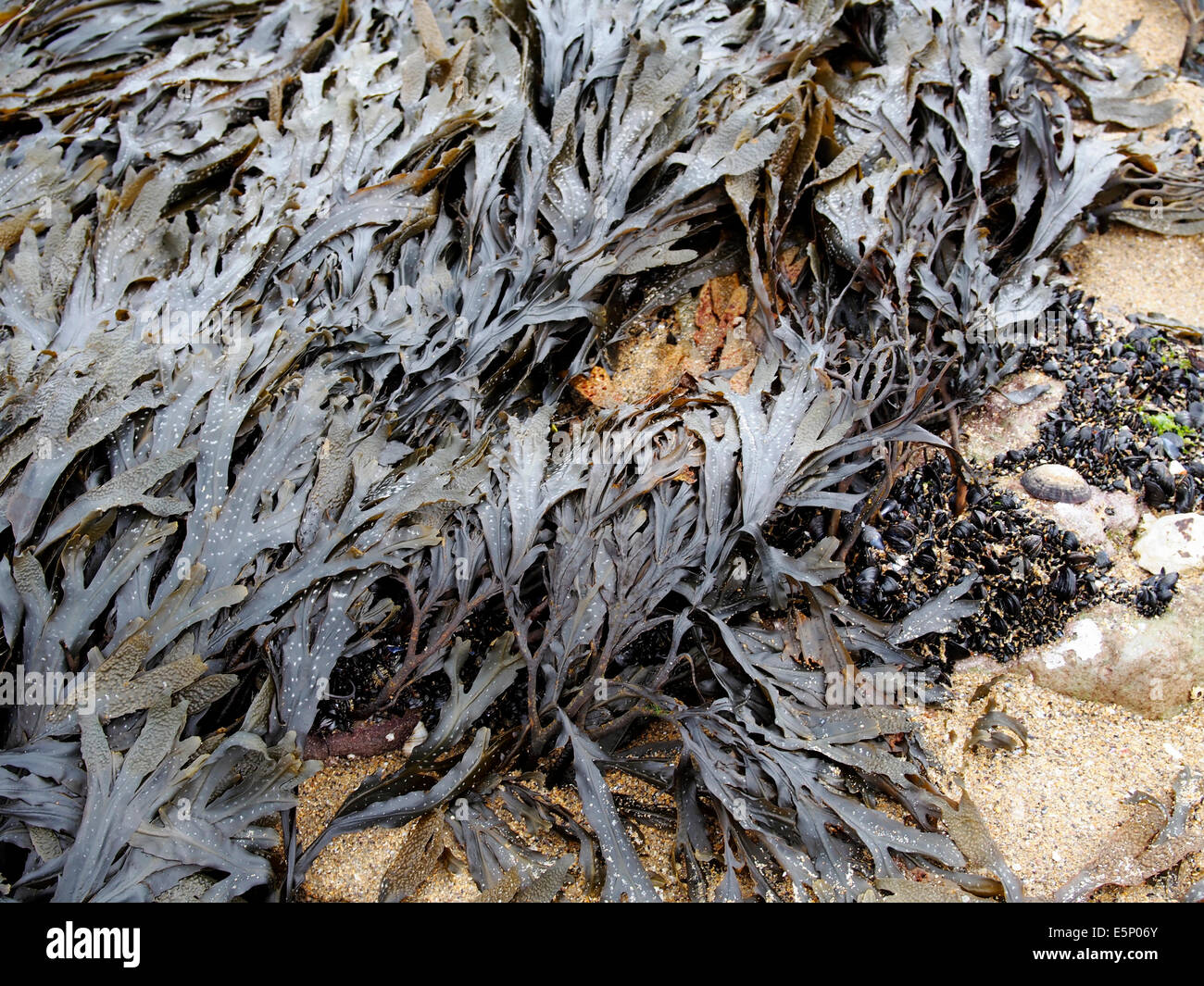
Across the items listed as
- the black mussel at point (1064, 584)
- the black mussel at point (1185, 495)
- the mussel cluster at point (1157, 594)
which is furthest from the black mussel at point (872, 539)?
the black mussel at point (1185, 495)

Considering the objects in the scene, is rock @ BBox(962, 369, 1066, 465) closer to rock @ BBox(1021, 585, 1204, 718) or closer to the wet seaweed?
the wet seaweed

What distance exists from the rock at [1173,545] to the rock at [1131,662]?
119 mm

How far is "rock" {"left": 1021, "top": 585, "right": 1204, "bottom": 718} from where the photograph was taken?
5.96 ft

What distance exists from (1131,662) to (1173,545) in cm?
33

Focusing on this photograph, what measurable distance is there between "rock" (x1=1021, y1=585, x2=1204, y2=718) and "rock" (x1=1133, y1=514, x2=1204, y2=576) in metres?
0.12

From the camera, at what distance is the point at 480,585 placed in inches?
70.1

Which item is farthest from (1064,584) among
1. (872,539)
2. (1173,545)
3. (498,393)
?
(498,393)

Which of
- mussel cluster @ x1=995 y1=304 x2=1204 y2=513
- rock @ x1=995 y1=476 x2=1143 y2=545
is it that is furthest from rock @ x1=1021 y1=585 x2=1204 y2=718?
mussel cluster @ x1=995 y1=304 x2=1204 y2=513

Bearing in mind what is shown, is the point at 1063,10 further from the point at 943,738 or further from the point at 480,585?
the point at 480,585

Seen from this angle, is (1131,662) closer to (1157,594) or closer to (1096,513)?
(1157,594)

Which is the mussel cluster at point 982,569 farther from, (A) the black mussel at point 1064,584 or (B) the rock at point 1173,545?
(B) the rock at point 1173,545

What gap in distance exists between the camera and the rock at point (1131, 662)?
1817mm
